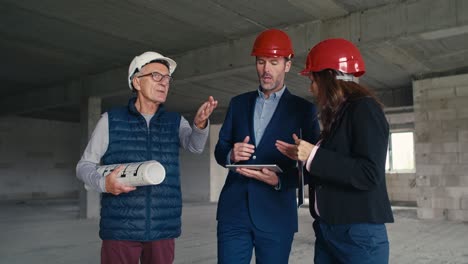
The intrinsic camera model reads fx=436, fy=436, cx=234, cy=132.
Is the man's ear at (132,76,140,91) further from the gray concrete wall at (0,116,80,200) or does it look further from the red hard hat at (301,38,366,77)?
the gray concrete wall at (0,116,80,200)

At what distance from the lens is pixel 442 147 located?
10172mm

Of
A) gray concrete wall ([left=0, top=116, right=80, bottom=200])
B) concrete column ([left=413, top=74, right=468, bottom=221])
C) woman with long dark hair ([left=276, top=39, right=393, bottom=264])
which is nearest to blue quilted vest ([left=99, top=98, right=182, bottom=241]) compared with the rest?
woman with long dark hair ([left=276, top=39, right=393, bottom=264])

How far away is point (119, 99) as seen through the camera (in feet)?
44.9

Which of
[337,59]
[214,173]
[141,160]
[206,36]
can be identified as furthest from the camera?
[214,173]

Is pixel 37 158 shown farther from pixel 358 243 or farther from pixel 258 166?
pixel 358 243

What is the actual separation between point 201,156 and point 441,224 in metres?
10.3

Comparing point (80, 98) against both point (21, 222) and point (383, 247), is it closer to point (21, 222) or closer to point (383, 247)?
point (21, 222)

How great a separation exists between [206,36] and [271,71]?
5.58 metres

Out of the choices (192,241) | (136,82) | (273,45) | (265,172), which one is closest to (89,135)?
(192,241)

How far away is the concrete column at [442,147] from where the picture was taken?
9914 millimetres

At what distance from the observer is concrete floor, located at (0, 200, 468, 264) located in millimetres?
5758

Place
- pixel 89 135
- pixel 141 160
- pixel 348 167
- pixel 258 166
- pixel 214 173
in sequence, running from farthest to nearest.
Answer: pixel 214 173
pixel 89 135
pixel 141 160
pixel 258 166
pixel 348 167

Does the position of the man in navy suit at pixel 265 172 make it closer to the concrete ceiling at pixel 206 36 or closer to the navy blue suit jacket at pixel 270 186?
the navy blue suit jacket at pixel 270 186

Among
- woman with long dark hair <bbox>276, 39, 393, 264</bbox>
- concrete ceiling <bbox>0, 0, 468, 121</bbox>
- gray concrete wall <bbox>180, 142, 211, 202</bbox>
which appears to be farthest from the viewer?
gray concrete wall <bbox>180, 142, 211, 202</bbox>
